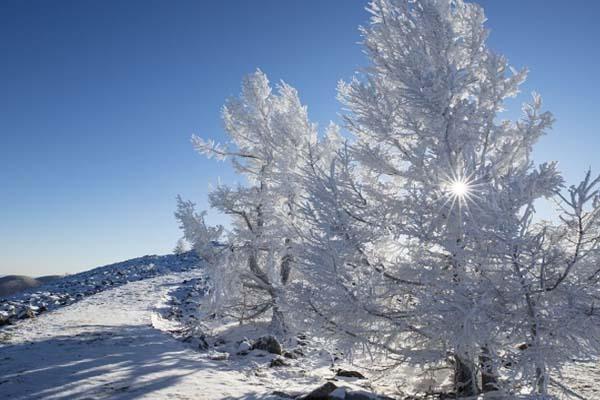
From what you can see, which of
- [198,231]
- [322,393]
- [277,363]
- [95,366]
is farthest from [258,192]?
[322,393]

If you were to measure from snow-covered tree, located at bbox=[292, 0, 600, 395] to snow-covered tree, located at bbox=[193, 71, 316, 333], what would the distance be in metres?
Result: 4.49

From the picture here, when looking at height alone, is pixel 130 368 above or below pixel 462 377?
below

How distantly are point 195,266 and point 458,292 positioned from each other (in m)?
30.9

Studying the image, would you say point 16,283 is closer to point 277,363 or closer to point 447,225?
point 277,363

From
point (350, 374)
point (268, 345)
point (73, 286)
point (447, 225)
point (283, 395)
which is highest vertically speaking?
point (447, 225)

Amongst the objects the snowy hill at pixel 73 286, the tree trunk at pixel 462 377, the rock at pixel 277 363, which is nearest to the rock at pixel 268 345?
the rock at pixel 277 363

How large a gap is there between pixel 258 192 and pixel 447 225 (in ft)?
25.1

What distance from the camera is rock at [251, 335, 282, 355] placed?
930cm

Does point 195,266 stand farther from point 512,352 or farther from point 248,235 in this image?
point 512,352

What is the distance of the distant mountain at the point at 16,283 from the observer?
27783 mm

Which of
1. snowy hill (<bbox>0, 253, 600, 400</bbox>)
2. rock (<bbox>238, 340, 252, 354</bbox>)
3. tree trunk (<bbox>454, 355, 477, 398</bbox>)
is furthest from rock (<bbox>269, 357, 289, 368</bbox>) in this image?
tree trunk (<bbox>454, 355, 477, 398</bbox>)

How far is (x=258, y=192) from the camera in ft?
38.2

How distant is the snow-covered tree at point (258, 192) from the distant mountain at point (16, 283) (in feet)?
76.8

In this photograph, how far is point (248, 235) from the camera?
36.5ft
